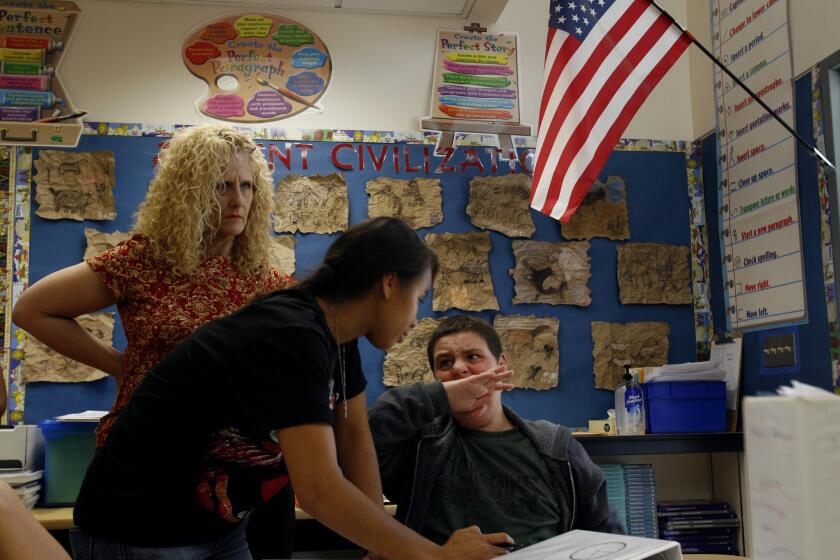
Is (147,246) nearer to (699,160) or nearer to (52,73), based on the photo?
(52,73)

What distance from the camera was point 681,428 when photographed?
3.56 metres

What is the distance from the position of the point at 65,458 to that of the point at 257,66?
1.91 meters

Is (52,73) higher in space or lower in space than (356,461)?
higher

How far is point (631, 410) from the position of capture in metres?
3.64

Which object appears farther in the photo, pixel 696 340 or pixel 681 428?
pixel 696 340

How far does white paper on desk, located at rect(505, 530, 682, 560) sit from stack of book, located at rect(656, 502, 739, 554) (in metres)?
2.43

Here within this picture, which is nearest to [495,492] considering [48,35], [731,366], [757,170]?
[731,366]

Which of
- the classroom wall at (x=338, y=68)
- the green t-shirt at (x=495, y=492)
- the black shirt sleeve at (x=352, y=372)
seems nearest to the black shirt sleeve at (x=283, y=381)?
the black shirt sleeve at (x=352, y=372)

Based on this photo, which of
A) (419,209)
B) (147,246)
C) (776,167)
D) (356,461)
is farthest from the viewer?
(419,209)

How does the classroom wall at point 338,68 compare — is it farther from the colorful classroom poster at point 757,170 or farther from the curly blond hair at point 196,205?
the curly blond hair at point 196,205

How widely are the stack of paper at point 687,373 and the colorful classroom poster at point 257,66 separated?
194 cm

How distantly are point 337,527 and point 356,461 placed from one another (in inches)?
16.7

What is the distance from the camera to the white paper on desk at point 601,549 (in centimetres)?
117

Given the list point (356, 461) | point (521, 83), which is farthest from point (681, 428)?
point (356, 461)
